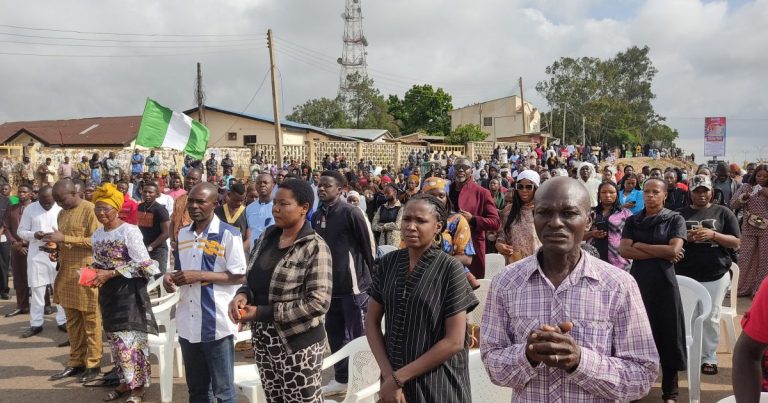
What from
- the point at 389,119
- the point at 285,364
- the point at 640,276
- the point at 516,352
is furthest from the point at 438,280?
the point at 389,119

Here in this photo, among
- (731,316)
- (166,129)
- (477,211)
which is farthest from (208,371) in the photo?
(166,129)

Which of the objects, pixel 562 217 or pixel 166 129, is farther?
pixel 166 129

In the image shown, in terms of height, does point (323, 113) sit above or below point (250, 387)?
above

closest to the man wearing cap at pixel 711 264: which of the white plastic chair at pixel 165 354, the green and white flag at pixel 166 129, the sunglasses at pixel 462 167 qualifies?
the sunglasses at pixel 462 167

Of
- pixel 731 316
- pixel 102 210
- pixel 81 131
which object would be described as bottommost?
pixel 731 316

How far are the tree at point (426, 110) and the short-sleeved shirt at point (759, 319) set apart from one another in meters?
46.1

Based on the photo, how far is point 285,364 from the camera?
3076 mm

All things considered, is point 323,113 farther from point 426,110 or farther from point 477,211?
point 477,211

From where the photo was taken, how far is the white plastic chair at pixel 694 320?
13.9 ft

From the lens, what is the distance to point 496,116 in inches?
1844

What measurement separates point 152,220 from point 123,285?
226 cm

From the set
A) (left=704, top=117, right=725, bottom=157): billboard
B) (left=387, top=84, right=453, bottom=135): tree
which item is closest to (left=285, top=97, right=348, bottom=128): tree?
(left=387, top=84, right=453, bottom=135): tree

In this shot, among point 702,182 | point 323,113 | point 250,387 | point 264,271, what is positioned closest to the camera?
point 264,271

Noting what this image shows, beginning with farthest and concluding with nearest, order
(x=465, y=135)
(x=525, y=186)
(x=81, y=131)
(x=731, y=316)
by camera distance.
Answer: (x=81, y=131) → (x=465, y=135) → (x=731, y=316) → (x=525, y=186)
